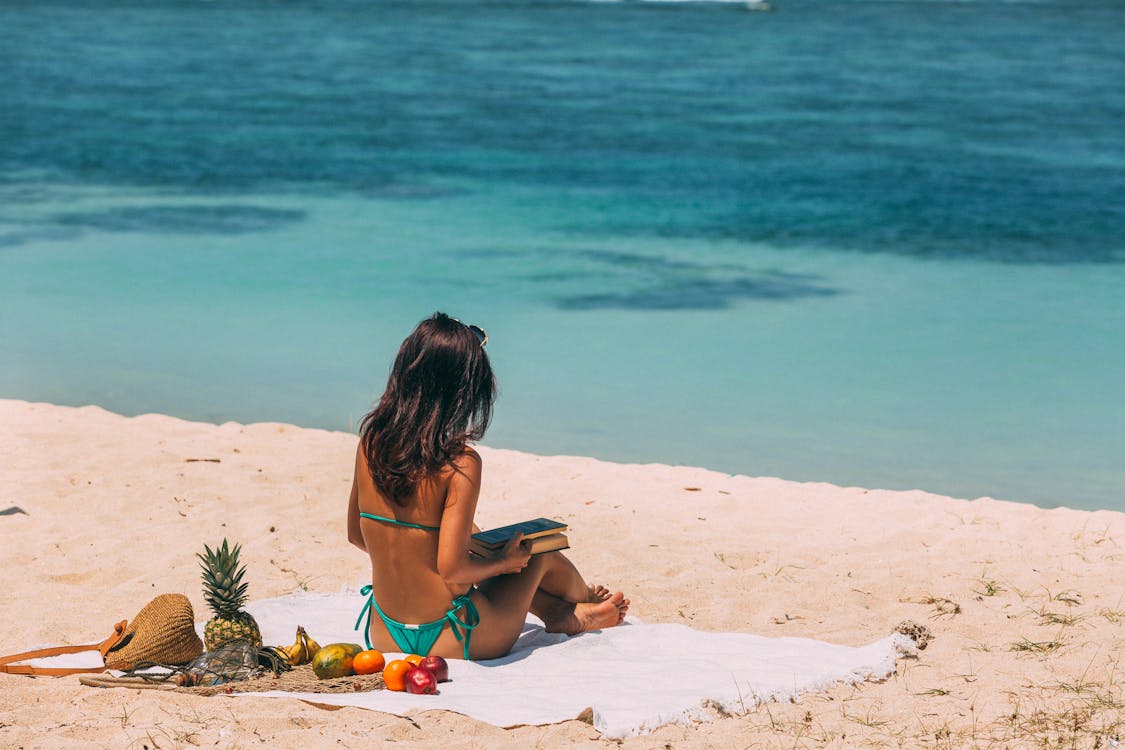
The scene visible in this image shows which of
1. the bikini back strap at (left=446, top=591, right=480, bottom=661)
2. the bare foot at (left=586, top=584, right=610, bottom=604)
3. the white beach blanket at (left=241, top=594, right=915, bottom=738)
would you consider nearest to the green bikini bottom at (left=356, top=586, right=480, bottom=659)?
the bikini back strap at (left=446, top=591, right=480, bottom=661)

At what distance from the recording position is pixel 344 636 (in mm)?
5684

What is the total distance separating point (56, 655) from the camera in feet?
17.3

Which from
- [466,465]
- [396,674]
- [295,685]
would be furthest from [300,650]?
[466,465]

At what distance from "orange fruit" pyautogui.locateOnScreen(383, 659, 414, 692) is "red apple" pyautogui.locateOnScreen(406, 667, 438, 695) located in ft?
0.09

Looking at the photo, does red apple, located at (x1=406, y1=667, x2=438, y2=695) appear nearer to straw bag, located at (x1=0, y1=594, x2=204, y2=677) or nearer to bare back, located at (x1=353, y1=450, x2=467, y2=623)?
bare back, located at (x1=353, y1=450, x2=467, y2=623)

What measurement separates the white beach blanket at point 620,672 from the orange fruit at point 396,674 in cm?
7

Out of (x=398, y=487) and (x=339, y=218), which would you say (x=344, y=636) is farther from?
(x=339, y=218)

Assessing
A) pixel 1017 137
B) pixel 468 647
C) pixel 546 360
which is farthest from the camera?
pixel 1017 137

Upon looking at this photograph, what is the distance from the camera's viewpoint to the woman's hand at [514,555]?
16.7 ft

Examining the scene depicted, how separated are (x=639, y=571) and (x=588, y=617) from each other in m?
1.22

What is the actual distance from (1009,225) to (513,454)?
551 inches

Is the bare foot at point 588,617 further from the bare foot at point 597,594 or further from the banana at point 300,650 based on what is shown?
the banana at point 300,650

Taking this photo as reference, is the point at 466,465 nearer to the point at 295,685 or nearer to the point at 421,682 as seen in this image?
the point at 421,682

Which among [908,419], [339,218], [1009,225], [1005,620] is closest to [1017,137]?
[1009,225]
